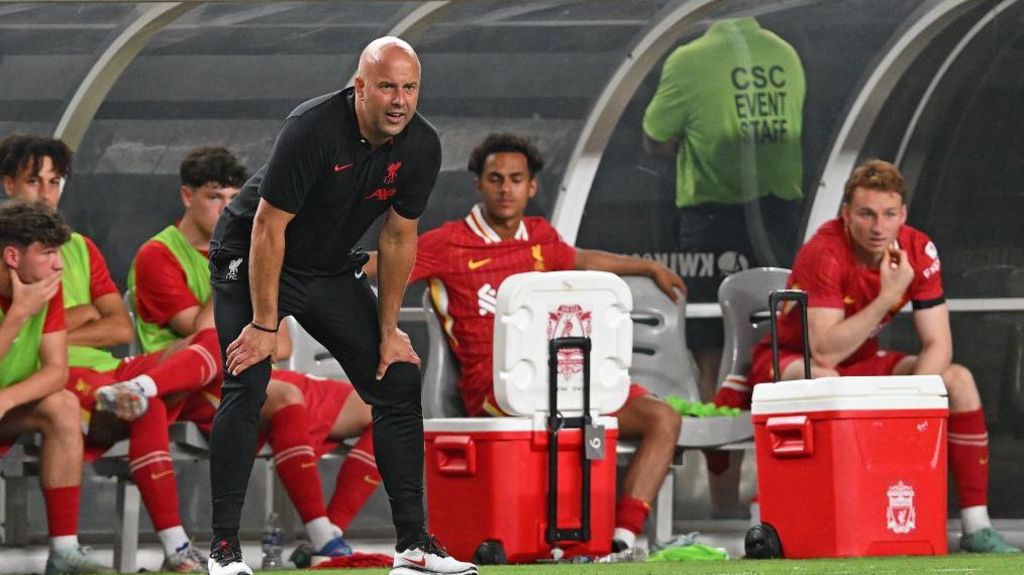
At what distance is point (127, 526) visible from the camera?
695 cm

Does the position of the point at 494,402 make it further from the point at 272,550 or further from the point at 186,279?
the point at 186,279

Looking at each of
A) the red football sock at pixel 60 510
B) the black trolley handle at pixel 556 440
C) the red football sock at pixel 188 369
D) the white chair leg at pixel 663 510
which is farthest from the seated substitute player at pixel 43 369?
the white chair leg at pixel 663 510

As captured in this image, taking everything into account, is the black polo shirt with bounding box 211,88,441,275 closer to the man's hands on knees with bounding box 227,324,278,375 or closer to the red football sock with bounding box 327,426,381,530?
the man's hands on knees with bounding box 227,324,278,375

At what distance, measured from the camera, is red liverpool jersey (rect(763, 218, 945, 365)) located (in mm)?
7148

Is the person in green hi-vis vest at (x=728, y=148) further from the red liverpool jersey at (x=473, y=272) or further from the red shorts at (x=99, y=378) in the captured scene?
the red shorts at (x=99, y=378)

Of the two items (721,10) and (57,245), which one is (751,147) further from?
(57,245)

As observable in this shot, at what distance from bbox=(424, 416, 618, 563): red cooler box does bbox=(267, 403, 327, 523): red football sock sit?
0.49m

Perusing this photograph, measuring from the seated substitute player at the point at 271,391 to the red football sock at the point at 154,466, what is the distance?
34cm

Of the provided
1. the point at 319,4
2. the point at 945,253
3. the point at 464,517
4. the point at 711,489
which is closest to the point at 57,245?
the point at 464,517

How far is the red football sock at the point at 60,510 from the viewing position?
644 centimetres

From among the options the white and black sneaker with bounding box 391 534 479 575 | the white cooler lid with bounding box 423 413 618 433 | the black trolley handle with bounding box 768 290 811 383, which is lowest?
the white and black sneaker with bounding box 391 534 479 575

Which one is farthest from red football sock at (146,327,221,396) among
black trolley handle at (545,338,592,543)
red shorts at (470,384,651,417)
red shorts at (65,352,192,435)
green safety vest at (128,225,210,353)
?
black trolley handle at (545,338,592,543)

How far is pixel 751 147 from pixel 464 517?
2574 mm

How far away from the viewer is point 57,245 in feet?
21.3
